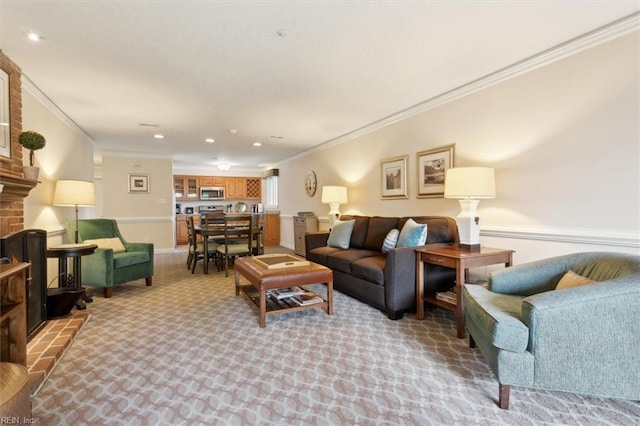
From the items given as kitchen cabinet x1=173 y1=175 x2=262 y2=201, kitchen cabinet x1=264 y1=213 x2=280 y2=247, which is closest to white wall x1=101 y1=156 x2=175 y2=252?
kitchen cabinet x1=173 y1=175 x2=262 y2=201

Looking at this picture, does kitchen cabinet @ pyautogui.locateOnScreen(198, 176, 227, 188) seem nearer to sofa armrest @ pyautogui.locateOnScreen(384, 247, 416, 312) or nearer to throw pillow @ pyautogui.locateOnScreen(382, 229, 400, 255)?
throw pillow @ pyautogui.locateOnScreen(382, 229, 400, 255)

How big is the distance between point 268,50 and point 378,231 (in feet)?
8.12

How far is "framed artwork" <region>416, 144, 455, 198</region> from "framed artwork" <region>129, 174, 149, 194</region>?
5950 millimetres

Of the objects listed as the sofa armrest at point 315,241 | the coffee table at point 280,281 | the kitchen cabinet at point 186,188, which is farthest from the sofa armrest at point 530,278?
the kitchen cabinet at point 186,188

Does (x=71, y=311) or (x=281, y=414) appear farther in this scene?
(x=71, y=311)

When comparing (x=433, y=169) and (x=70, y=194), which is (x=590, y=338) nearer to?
(x=433, y=169)

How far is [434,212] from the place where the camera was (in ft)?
12.2

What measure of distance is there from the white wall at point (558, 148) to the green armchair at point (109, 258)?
3.78m

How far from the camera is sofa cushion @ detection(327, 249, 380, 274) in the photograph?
3508 millimetres

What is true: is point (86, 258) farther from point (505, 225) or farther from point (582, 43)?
point (582, 43)

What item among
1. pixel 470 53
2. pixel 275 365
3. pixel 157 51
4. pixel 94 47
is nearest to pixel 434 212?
pixel 470 53

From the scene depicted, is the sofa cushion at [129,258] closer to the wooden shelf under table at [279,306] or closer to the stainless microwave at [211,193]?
the wooden shelf under table at [279,306]

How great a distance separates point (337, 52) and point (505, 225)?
2.23m

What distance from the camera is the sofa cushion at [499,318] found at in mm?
1582
